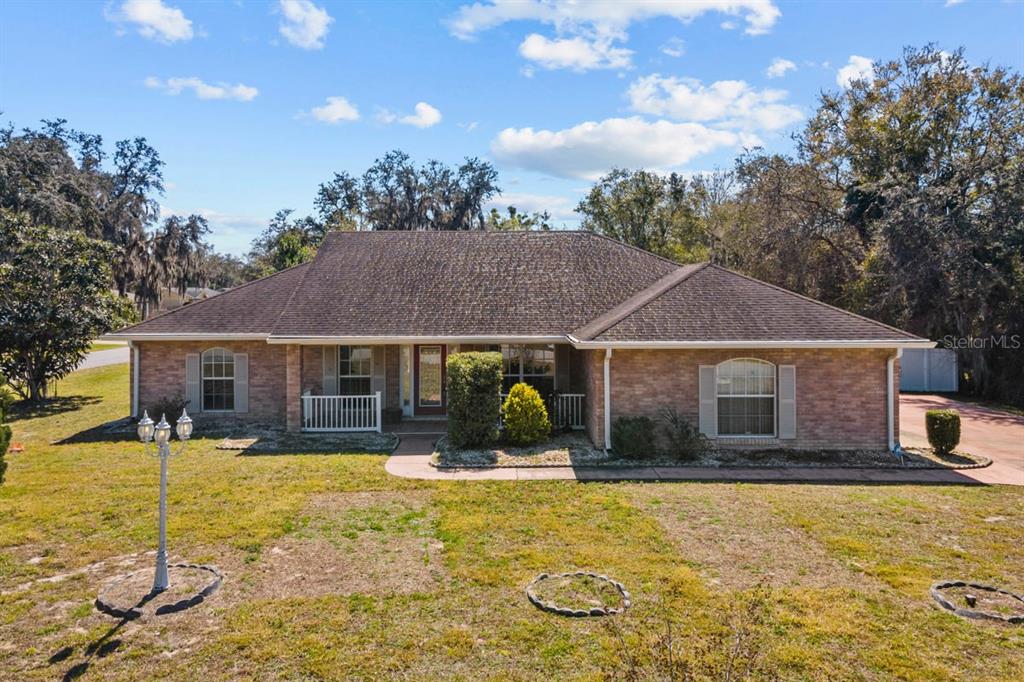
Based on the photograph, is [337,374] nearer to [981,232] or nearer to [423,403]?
[423,403]

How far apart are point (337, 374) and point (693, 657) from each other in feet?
45.5

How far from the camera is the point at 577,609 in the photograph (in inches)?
254

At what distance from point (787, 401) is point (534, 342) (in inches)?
241

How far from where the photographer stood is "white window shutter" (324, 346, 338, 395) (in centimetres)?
1753

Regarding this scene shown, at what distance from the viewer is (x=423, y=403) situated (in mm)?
18188

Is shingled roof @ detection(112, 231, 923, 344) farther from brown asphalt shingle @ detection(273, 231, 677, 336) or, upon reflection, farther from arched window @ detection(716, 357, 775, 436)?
arched window @ detection(716, 357, 775, 436)

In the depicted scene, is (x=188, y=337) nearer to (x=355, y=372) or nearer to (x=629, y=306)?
(x=355, y=372)

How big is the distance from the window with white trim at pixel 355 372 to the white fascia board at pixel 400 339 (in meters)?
1.90

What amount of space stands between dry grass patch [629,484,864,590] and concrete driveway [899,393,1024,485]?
5.54 meters

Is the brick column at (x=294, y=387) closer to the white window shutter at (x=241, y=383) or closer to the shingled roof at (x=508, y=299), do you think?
the shingled roof at (x=508, y=299)

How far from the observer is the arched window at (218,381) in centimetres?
1734

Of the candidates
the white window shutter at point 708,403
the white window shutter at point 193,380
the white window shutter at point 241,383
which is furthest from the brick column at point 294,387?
the white window shutter at point 708,403

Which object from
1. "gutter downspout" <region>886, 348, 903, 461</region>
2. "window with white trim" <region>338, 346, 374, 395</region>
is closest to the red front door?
"window with white trim" <region>338, 346, 374, 395</region>

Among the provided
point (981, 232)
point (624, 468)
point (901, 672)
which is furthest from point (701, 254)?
point (901, 672)
